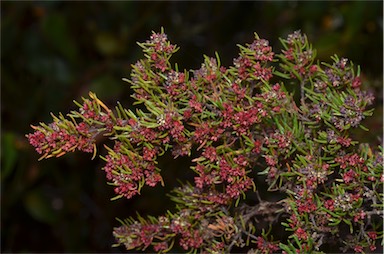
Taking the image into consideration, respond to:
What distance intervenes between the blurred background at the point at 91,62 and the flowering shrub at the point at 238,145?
910 mm

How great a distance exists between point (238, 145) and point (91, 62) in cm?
148

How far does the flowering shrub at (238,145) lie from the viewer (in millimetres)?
684

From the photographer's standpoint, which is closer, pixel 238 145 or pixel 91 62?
pixel 238 145

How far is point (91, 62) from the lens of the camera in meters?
2.17

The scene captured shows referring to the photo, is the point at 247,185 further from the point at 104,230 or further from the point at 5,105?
the point at 5,105

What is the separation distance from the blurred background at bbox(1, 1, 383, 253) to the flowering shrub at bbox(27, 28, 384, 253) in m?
0.91

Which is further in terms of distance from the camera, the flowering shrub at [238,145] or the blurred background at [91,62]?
the blurred background at [91,62]

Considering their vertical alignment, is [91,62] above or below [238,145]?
above

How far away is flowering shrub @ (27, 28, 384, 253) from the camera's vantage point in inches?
26.9

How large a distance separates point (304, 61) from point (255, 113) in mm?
114

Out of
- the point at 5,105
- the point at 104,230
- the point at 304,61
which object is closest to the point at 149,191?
the point at 104,230

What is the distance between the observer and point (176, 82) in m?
0.69

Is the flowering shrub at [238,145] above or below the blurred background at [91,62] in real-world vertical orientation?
below

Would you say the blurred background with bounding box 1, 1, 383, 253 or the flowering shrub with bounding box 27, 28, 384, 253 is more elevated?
the blurred background with bounding box 1, 1, 383, 253
